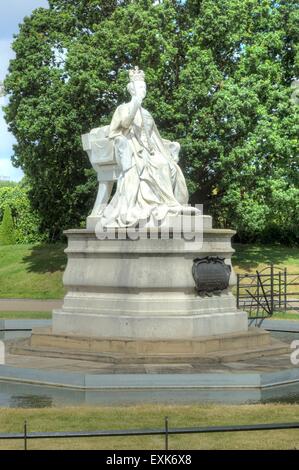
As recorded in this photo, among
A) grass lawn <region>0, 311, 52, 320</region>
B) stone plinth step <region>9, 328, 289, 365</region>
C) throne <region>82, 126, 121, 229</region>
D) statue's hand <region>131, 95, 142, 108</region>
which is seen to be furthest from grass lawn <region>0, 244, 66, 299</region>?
stone plinth step <region>9, 328, 289, 365</region>

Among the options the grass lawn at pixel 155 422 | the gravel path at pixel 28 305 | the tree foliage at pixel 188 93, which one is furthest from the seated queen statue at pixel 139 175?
the tree foliage at pixel 188 93

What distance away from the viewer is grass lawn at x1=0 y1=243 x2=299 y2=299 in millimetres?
36844

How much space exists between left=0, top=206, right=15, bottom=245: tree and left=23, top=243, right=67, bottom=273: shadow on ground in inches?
396

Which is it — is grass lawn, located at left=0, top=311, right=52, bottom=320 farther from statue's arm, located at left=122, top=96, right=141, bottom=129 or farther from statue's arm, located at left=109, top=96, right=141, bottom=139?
statue's arm, located at left=122, top=96, right=141, bottom=129

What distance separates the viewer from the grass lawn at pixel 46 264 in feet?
121

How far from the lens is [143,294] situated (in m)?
14.6

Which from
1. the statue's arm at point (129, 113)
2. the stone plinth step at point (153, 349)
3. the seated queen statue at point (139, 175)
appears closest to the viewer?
the stone plinth step at point (153, 349)

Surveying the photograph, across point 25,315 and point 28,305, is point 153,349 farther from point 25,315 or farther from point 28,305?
point 28,305

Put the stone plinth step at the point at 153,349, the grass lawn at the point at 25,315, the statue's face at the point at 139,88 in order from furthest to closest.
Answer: the grass lawn at the point at 25,315, the statue's face at the point at 139,88, the stone plinth step at the point at 153,349

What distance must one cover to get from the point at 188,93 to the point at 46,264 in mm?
10796

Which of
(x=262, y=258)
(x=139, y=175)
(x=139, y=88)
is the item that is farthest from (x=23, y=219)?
(x=139, y=175)

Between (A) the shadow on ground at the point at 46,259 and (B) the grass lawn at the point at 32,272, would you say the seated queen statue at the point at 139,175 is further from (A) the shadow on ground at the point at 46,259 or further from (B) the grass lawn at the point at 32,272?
(A) the shadow on ground at the point at 46,259

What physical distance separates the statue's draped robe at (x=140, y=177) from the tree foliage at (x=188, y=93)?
735 inches
